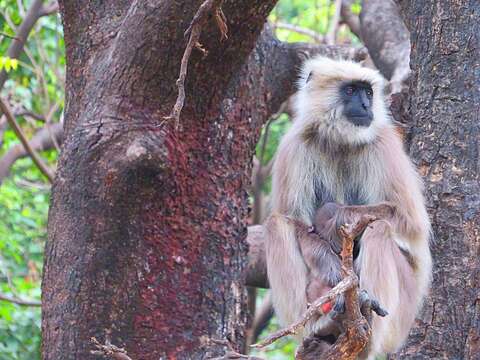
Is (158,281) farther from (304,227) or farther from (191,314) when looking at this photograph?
(304,227)

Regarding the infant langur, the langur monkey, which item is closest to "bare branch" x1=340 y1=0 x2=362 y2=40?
the langur monkey

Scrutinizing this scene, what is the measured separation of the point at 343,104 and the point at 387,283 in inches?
36.7

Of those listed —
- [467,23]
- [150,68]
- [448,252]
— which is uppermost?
[467,23]

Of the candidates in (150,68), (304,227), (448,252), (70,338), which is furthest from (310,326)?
(150,68)

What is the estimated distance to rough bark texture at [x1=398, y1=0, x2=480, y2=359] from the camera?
3.67 m

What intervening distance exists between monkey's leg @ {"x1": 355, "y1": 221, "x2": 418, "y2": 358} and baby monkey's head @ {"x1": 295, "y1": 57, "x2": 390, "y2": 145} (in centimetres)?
52

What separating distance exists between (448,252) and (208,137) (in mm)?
1243

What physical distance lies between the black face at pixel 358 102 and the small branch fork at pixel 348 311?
4.28 feet

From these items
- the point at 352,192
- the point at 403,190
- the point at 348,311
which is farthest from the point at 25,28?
the point at 348,311

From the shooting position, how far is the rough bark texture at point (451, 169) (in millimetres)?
3672

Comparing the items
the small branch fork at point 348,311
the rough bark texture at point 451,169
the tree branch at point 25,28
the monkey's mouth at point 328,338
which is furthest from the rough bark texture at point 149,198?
the tree branch at point 25,28

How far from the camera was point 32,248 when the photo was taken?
756 cm

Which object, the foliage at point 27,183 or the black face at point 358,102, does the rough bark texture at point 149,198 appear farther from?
the foliage at point 27,183

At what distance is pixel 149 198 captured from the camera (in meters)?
3.20
